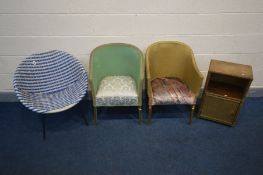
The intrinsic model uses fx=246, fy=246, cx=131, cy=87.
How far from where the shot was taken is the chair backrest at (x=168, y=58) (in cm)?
248

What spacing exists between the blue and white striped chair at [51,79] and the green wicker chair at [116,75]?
0.16 meters

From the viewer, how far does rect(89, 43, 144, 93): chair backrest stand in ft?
7.88

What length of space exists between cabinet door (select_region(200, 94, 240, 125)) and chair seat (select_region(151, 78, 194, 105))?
215 millimetres

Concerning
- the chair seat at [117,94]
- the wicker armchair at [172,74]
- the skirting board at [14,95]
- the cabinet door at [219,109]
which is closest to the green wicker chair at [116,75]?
the chair seat at [117,94]

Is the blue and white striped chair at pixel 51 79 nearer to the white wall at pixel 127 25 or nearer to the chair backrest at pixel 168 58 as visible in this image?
the white wall at pixel 127 25

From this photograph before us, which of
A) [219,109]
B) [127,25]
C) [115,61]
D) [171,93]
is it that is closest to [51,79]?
[115,61]

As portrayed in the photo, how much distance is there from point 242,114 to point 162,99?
102 cm

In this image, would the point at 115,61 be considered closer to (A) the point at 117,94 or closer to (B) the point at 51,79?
(A) the point at 117,94

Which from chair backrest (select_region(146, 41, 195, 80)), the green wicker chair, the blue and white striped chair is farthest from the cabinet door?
the blue and white striped chair

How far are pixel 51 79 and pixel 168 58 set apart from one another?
120cm

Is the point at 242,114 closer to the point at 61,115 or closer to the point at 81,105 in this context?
the point at 81,105

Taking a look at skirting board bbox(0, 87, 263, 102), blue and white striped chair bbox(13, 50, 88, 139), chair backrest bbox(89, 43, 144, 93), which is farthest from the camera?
skirting board bbox(0, 87, 263, 102)

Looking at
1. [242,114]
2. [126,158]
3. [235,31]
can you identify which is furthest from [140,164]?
[235,31]

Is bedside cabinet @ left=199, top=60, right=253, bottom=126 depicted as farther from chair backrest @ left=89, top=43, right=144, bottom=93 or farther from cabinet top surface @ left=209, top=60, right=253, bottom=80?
chair backrest @ left=89, top=43, right=144, bottom=93
